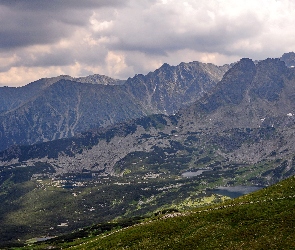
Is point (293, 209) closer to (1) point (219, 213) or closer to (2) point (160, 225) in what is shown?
(1) point (219, 213)

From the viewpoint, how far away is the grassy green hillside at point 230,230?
190 feet

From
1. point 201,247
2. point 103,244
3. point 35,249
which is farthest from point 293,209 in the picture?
point 35,249

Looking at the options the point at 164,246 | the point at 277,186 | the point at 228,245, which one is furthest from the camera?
the point at 277,186

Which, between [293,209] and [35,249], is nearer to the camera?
[293,209]

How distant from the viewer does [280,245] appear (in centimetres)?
5431

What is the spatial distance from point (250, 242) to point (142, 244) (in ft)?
71.0

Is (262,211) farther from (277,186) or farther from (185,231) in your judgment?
(277,186)

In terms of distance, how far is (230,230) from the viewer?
6444 cm

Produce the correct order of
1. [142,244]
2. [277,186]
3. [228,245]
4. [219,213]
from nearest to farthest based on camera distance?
[228,245]
[142,244]
[219,213]
[277,186]

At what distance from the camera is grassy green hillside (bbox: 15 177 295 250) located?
190 ft

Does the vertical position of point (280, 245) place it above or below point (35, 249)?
above

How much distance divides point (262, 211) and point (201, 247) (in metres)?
16.7

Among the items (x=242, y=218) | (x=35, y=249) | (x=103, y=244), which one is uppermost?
(x=242, y=218)

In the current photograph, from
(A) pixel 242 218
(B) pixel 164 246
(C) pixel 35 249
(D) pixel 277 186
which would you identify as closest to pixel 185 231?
(B) pixel 164 246
